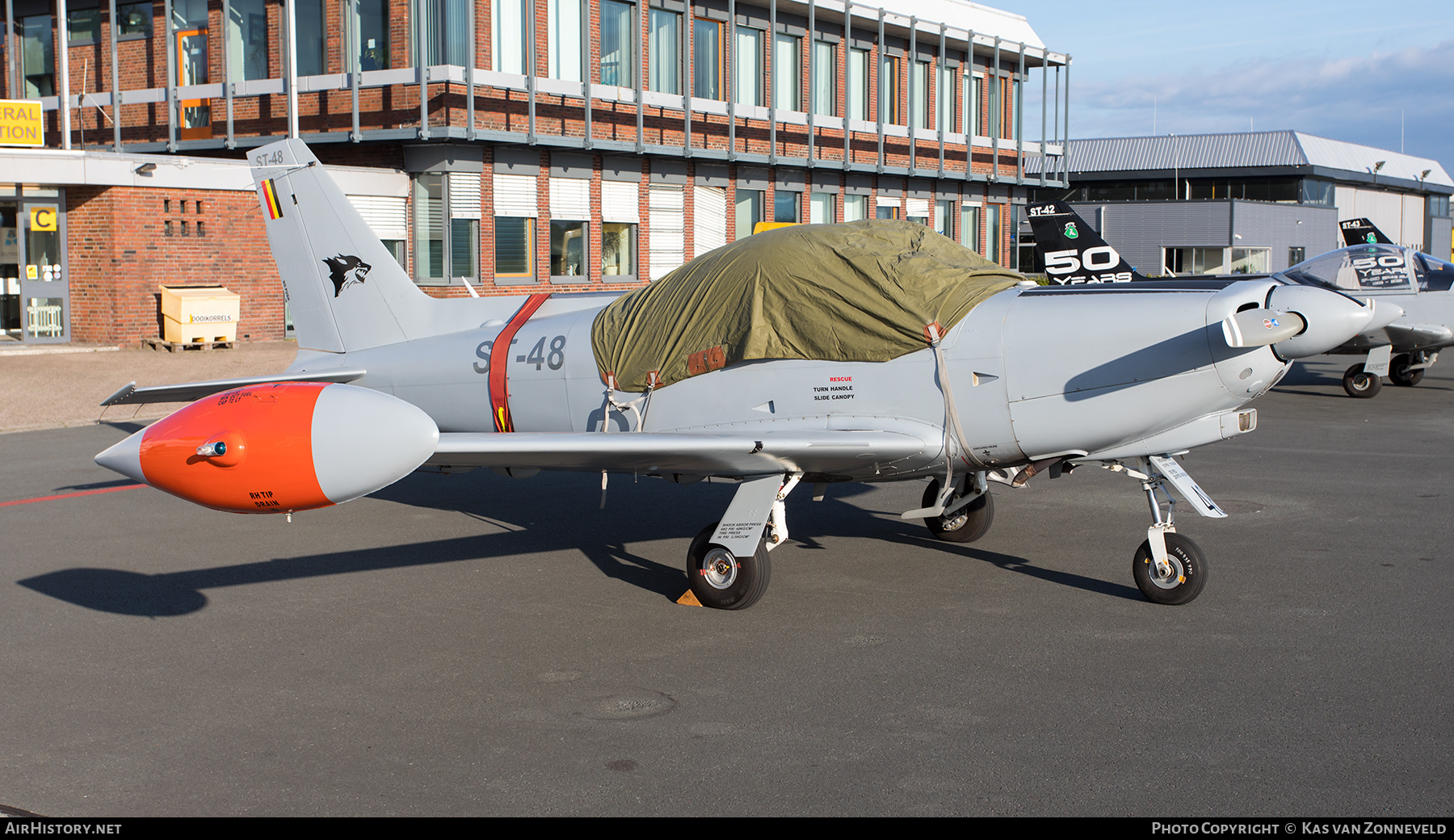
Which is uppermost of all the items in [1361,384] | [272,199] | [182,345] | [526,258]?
[526,258]

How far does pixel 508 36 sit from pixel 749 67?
755 cm

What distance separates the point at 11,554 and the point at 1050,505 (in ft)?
25.5

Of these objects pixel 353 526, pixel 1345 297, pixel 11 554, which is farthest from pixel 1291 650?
pixel 11 554

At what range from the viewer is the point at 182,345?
22156 mm

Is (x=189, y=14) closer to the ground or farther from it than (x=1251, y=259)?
farther from it

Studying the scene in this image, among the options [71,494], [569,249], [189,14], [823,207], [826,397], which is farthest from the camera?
[823,207]

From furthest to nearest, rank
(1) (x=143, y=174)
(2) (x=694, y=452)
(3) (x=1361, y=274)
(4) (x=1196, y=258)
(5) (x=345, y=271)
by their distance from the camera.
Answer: (4) (x=1196, y=258) < (1) (x=143, y=174) < (3) (x=1361, y=274) < (5) (x=345, y=271) < (2) (x=694, y=452)

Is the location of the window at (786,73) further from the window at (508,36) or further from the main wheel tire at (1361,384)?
the main wheel tire at (1361,384)

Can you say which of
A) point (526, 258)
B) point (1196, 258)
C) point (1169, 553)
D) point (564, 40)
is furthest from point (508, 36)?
point (1196, 258)

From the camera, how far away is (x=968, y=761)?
4633 millimetres

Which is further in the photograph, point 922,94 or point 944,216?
point 944,216

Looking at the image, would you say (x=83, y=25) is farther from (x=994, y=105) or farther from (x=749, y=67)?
(x=994, y=105)

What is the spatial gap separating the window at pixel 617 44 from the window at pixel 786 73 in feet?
15.7
